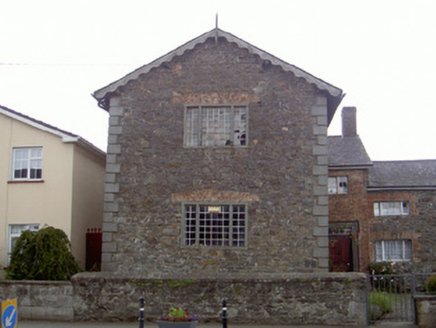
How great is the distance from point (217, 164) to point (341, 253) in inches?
409

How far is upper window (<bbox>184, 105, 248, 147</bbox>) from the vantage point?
18781mm

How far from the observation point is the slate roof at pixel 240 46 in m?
18.4

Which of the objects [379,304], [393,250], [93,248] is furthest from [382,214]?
[93,248]

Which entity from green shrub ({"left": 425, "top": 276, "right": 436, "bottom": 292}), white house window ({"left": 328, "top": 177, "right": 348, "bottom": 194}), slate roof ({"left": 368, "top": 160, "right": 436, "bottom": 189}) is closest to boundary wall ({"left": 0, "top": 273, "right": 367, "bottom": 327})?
green shrub ({"left": 425, "top": 276, "right": 436, "bottom": 292})

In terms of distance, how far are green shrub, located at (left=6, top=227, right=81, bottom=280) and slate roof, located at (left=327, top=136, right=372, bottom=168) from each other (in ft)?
48.2

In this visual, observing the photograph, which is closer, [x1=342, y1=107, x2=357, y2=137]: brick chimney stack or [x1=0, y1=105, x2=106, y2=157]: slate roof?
[x1=0, y1=105, x2=106, y2=157]: slate roof

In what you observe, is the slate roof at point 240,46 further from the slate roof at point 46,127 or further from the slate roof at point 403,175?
the slate roof at point 403,175

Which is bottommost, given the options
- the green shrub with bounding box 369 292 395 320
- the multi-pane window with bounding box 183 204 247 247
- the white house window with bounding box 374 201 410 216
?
the green shrub with bounding box 369 292 395 320

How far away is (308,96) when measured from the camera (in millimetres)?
18688

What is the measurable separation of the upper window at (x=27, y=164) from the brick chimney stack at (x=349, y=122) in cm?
1706

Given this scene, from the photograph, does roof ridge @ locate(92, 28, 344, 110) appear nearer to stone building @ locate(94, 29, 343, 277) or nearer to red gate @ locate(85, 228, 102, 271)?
stone building @ locate(94, 29, 343, 277)

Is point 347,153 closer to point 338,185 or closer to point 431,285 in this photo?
point 338,185

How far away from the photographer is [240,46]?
1884 centimetres

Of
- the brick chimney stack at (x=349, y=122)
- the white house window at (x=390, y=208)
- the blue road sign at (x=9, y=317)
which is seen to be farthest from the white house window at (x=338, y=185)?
the blue road sign at (x=9, y=317)
